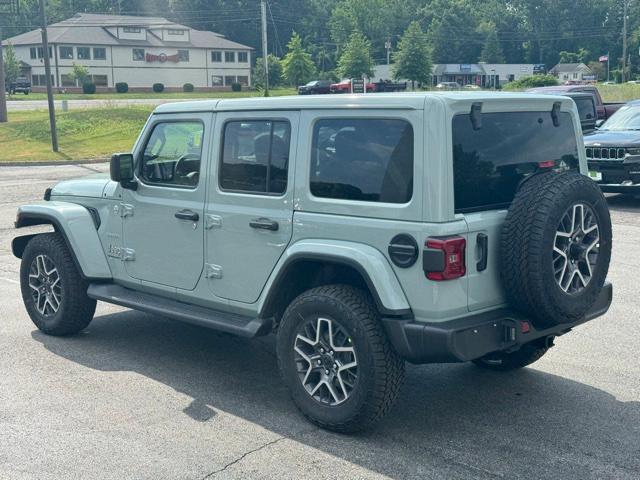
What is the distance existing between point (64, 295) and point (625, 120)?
12309 millimetres

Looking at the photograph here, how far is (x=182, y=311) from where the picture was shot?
597 cm

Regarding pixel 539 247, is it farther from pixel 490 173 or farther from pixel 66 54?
pixel 66 54

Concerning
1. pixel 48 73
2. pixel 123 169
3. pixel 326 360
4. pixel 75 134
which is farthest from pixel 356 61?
pixel 326 360

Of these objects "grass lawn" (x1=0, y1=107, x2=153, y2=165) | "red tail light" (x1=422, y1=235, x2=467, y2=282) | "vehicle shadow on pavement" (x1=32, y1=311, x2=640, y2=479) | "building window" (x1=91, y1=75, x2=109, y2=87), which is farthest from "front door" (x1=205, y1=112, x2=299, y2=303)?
"building window" (x1=91, y1=75, x2=109, y2=87)

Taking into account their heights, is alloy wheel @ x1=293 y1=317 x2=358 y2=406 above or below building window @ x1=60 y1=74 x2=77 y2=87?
below

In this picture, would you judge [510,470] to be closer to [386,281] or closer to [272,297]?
[386,281]

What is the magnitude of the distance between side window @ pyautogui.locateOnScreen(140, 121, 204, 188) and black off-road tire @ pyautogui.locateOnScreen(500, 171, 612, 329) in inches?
90.9

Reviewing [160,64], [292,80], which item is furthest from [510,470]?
[160,64]

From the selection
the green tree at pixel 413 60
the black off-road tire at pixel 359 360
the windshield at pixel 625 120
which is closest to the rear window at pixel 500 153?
the black off-road tire at pixel 359 360

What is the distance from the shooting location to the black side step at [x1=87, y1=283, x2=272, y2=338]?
5465 mm

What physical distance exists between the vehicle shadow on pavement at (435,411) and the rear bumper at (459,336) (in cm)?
54

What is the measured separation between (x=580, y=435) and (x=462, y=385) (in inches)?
42.8

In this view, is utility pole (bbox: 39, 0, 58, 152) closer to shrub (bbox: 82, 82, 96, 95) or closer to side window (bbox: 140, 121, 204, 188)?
side window (bbox: 140, 121, 204, 188)

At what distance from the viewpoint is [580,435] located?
4949 mm
